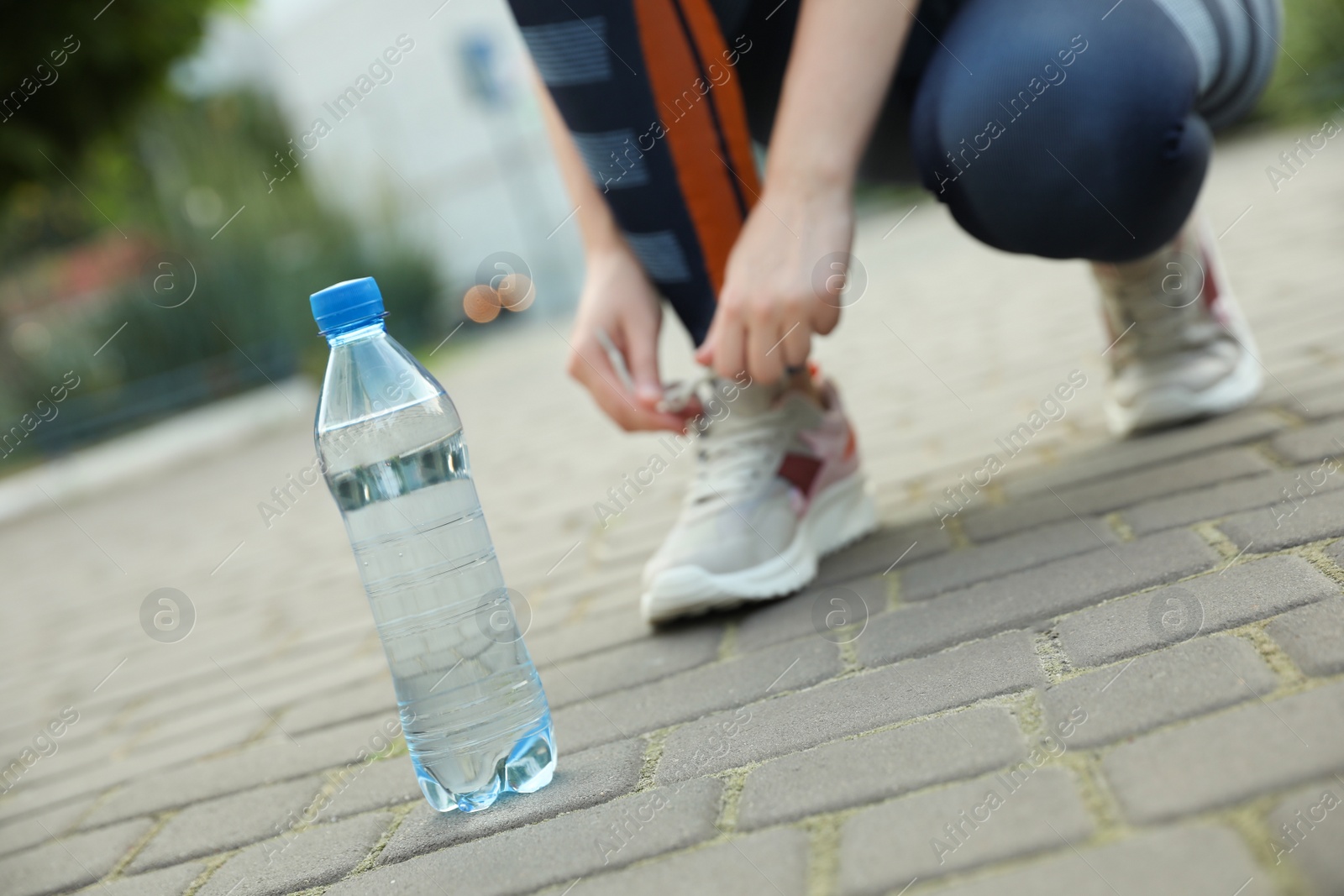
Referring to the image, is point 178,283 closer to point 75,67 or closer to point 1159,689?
point 75,67

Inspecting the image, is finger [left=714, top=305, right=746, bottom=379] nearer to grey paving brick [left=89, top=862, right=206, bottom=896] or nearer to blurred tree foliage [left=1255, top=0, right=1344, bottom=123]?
grey paving brick [left=89, top=862, right=206, bottom=896]

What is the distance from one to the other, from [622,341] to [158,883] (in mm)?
1188

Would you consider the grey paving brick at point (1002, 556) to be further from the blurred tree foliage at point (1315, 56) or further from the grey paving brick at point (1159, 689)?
the blurred tree foliage at point (1315, 56)

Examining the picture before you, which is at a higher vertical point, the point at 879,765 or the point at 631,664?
the point at 879,765

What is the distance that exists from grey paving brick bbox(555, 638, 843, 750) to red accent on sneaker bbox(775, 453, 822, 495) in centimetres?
43

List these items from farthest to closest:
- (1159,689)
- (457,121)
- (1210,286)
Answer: (457,121), (1210,286), (1159,689)

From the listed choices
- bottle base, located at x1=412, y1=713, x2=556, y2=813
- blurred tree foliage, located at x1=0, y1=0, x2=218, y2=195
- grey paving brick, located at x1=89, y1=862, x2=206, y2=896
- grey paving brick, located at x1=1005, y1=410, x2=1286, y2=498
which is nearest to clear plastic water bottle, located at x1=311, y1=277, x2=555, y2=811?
bottle base, located at x1=412, y1=713, x2=556, y2=813

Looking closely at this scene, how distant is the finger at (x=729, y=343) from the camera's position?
6.30 ft

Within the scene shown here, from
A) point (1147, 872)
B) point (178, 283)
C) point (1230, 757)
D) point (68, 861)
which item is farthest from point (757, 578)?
point (178, 283)

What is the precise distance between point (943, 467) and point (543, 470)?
7.75ft

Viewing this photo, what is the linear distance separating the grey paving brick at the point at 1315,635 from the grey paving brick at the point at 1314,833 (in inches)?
10.6

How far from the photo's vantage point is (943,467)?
10.00 ft

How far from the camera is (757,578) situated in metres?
2.23

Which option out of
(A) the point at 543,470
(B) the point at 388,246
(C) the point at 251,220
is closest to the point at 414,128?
(B) the point at 388,246
